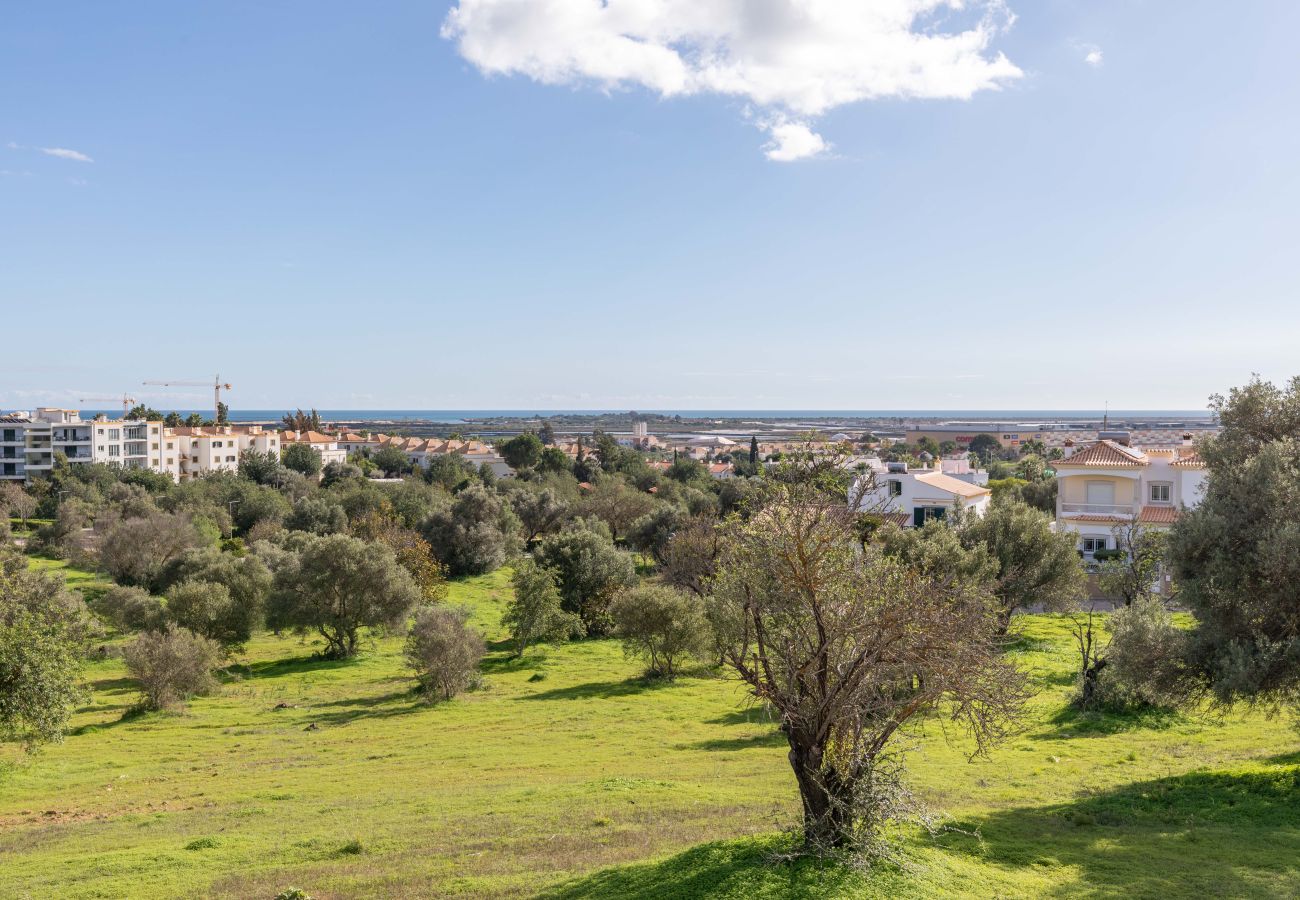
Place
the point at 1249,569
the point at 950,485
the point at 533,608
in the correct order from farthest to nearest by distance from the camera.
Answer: the point at 950,485, the point at 533,608, the point at 1249,569

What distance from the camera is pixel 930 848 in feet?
49.3

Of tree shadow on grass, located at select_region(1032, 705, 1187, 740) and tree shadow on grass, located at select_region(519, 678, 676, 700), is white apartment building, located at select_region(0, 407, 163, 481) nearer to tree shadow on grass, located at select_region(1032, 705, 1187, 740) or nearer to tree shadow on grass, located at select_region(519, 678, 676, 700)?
tree shadow on grass, located at select_region(519, 678, 676, 700)

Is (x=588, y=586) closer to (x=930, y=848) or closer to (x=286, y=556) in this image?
(x=286, y=556)

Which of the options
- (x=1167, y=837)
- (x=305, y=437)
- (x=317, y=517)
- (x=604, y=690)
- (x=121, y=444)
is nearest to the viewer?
(x=1167, y=837)

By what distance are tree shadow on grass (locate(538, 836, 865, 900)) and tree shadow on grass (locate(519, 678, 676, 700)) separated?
76.1 ft

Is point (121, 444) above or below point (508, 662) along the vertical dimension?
above

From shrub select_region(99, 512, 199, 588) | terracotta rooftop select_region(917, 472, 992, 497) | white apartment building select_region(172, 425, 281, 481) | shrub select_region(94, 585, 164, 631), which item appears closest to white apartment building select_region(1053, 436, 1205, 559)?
terracotta rooftop select_region(917, 472, 992, 497)

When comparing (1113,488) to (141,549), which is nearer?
(1113,488)

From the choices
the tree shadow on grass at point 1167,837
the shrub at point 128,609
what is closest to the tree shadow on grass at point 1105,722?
the tree shadow on grass at point 1167,837

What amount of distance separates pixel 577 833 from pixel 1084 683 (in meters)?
20.7

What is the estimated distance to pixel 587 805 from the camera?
20.5m

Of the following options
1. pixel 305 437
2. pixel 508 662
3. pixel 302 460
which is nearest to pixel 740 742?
pixel 508 662

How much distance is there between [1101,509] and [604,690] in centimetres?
3795

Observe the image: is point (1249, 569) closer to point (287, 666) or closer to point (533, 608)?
point (533, 608)
